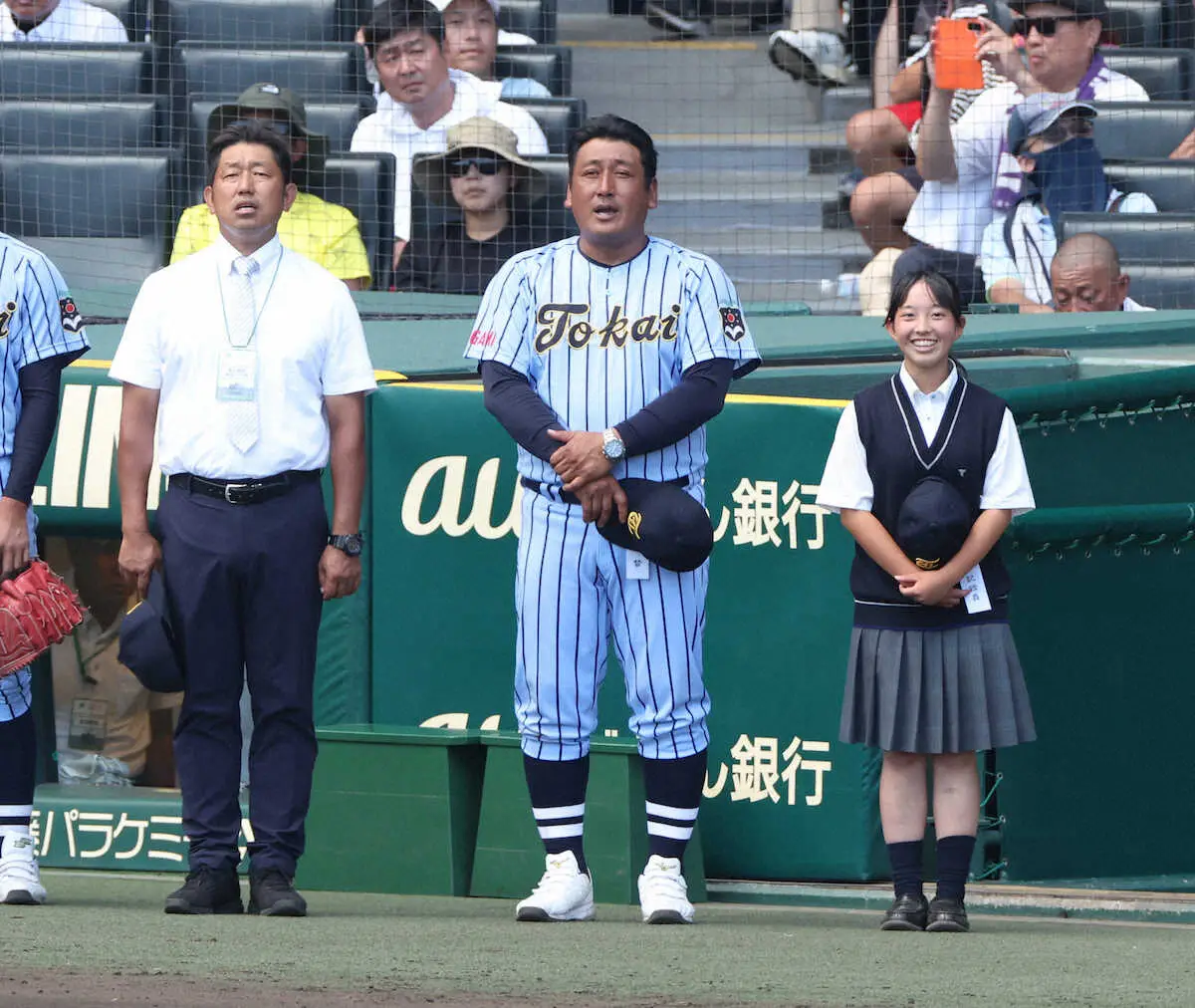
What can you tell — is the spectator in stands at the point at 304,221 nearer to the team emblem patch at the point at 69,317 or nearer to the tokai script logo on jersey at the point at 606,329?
the team emblem patch at the point at 69,317

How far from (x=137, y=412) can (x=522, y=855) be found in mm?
1483

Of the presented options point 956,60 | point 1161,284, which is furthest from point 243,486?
point 956,60

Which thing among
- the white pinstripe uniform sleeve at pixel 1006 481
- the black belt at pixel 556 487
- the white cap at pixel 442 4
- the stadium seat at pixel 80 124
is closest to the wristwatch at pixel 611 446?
the black belt at pixel 556 487

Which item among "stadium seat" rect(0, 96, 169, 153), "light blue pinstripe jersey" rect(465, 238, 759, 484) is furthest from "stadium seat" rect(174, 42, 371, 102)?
"light blue pinstripe jersey" rect(465, 238, 759, 484)

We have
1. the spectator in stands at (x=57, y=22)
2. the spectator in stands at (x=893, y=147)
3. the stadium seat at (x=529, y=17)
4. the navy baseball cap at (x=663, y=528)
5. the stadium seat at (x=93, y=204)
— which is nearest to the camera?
the navy baseball cap at (x=663, y=528)

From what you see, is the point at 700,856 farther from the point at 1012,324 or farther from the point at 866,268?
the point at 866,268

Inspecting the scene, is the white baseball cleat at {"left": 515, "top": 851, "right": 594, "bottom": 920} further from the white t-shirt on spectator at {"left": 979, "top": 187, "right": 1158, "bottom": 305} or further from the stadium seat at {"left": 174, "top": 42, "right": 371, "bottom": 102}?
the stadium seat at {"left": 174, "top": 42, "right": 371, "bottom": 102}

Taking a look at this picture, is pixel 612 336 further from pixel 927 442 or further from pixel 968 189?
pixel 968 189

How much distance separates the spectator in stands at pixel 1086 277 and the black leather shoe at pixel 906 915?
3135 mm

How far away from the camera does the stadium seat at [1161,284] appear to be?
290 inches

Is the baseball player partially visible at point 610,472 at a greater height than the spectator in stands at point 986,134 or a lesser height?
lesser

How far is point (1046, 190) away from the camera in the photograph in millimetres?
7895

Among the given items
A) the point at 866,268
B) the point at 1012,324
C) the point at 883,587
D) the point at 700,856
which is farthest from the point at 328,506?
the point at 866,268

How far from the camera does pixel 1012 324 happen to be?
640 centimetres
